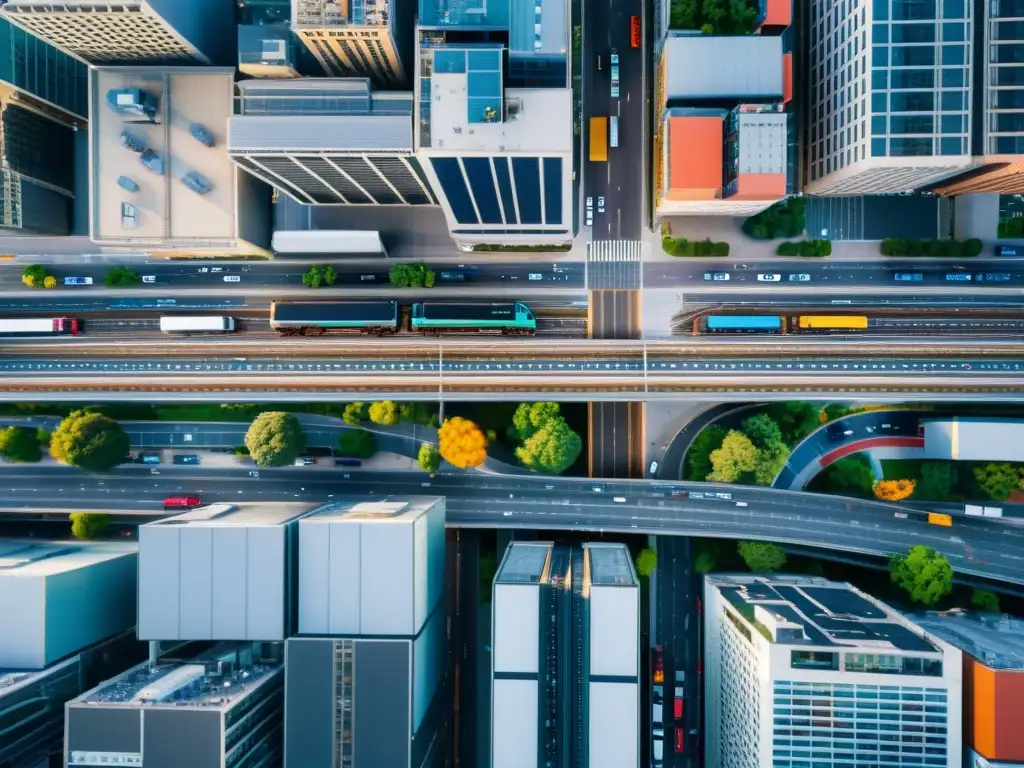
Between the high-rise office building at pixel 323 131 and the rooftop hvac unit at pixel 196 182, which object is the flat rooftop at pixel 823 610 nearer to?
the high-rise office building at pixel 323 131

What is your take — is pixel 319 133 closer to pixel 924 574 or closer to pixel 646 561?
pixel 646 561

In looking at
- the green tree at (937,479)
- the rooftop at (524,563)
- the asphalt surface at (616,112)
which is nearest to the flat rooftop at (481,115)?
the asphalt surface at (616,112)

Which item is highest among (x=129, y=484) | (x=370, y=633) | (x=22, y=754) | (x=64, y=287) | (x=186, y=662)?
(x=64, y=287)

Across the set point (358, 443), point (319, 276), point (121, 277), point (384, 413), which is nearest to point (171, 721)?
point (358, 443)

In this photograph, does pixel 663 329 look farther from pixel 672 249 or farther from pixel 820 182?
pixel 820 182

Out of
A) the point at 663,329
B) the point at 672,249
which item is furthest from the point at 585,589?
the point at 672,249

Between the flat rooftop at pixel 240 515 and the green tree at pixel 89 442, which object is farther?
the green tree at pixel 89 442
